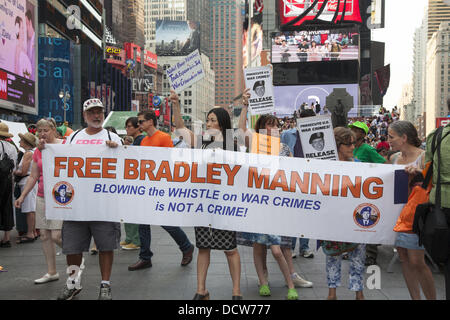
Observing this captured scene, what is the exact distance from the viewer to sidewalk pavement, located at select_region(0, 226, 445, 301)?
553cm

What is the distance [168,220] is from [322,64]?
59085mm

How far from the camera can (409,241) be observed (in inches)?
176

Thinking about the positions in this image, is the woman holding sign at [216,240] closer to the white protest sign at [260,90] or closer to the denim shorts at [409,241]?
the denim shorts at [409,241]

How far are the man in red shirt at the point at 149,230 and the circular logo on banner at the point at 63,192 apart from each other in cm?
134

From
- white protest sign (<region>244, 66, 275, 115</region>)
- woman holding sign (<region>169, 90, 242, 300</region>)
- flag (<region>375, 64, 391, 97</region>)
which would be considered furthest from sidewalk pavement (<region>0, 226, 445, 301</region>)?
flag (<region>375, 64, 391, 97</region>)

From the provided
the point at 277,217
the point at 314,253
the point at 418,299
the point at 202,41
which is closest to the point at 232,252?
the point at 277,217

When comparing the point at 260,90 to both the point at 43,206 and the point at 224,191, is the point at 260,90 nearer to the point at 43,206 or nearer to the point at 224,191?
the point at 224,191

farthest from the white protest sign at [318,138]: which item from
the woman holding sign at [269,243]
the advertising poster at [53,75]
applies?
the advertising poster at [53,75]

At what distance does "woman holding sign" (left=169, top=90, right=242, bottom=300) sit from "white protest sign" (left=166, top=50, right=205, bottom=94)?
2391 millimetres

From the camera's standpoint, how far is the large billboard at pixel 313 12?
197 feet

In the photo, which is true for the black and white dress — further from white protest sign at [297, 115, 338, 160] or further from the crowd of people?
white protest sign at [297, 115, 338, 160]

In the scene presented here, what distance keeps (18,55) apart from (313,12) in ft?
129

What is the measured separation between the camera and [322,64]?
2432 inches

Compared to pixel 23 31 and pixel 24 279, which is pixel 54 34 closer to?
pixel 23 31
